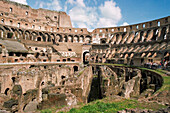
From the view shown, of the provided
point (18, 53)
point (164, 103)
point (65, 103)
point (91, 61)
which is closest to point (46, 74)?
point (65, 103)

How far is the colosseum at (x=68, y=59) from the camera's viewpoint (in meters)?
10.4

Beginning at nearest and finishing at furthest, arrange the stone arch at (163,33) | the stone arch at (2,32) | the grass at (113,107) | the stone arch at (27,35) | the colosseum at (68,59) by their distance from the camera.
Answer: the grass at (113,107) → the colosseum at (68,59) → the stone arch at (2,32) → the stone arch at (163,33) → the stone arch at (27,35)

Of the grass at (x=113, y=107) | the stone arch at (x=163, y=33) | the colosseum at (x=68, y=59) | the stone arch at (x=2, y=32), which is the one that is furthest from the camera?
the stone arch at (x=163, y=33)

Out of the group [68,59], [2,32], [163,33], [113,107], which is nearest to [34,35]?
[2,32]

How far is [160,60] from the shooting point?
23234mm

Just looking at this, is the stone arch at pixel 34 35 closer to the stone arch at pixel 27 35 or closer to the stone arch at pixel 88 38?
the stone arch at pixel 27 35

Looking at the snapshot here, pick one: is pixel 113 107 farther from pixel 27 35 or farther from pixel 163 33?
pixel 27 35

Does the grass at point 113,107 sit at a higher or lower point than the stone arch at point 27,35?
lower

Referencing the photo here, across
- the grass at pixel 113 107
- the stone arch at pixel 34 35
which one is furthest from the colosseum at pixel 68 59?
the grass at pixel 113 107

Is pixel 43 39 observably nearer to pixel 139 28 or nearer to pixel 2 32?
pixel 2 32

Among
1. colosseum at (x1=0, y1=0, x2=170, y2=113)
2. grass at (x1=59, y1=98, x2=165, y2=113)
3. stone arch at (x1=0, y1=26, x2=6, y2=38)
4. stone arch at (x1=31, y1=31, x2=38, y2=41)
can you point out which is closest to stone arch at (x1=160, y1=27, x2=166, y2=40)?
colosseum at (x1=0, y1=0, x2=170, y2=113)

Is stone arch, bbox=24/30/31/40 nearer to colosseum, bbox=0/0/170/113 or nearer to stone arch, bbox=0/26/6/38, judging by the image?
colosseum, bbox=0/0/170/113

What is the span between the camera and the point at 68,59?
36.1 meters

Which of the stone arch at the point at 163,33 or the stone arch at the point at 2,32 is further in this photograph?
the stone arch at the point at 163,33
